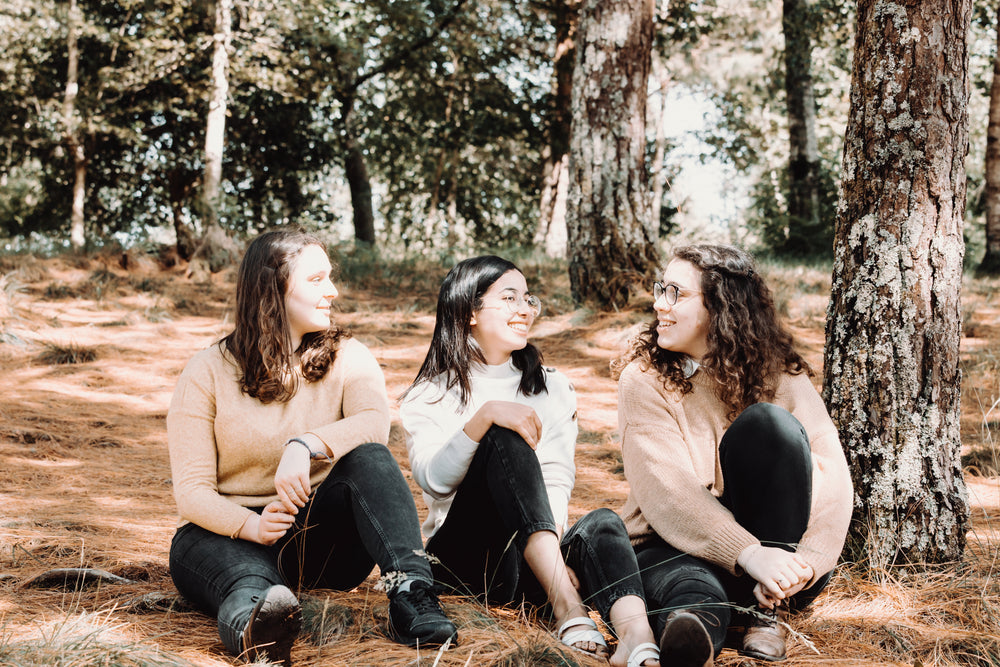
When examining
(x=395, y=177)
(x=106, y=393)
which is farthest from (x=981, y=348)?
(x=395, y=177)

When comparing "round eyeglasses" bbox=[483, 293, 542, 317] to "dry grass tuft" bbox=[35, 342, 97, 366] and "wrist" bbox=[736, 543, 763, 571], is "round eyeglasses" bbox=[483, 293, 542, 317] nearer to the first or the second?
"wrist" bbox=[736, 543, 763, 571]

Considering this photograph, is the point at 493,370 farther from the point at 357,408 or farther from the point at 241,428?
the point at 241,428

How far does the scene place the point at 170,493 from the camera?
3.56 m

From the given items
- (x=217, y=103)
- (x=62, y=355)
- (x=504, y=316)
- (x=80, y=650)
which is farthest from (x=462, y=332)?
(x=217, y=103)

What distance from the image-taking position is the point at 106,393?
522cm

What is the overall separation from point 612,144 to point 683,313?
420cm

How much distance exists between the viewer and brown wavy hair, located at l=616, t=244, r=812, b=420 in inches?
93.4

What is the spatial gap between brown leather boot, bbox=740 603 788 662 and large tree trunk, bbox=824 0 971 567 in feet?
1.93

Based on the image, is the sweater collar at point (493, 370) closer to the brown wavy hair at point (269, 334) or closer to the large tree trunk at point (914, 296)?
the brown wavy hair at point (269, 334)

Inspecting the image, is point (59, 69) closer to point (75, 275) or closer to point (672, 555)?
point (75, 275)

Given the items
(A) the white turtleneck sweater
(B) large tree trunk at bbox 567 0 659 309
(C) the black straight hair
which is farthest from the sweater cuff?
(B) large tree trunk at bbox 567 0 659 309

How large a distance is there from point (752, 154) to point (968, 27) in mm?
15042

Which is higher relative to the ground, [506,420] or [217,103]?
[217,103]

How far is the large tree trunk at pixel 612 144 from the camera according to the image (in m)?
6.32
